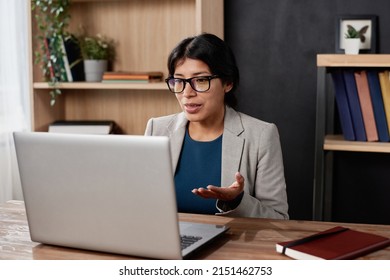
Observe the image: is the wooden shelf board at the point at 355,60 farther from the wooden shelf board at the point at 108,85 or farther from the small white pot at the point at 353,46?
the wooden shelf board at the point at 108,85

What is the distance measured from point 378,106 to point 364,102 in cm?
6

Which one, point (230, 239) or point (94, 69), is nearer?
point (230, 239)

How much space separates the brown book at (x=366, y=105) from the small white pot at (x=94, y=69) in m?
1.24

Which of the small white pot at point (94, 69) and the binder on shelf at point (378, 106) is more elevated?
the small white pot at point (94, 69)

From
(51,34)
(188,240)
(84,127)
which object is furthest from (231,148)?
(51,34)

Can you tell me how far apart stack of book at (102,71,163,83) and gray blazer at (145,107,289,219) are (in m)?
0.87

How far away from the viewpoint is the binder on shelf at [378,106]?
2406mm

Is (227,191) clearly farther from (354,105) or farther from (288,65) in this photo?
(288,65)

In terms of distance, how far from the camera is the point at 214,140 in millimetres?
1973

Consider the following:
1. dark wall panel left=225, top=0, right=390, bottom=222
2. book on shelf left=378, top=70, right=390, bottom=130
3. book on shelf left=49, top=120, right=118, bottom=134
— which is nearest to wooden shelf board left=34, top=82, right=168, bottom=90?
book on shelf left=49, top=120, right=118, bottom=134

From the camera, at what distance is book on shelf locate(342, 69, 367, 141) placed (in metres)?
2.42

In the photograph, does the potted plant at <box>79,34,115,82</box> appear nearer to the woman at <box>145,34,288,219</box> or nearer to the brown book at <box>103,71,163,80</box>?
the brown book at <box>103,71,163,80</box>

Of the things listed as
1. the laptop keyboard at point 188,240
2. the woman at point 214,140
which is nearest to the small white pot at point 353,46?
the woman at point 214,140
